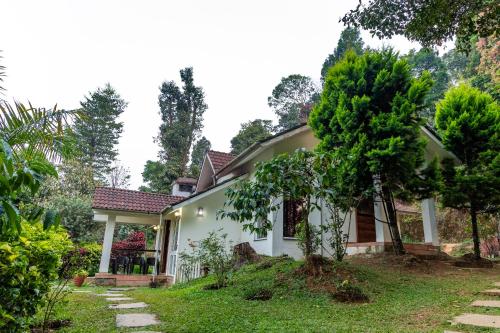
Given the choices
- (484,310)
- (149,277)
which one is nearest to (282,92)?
(149,277)

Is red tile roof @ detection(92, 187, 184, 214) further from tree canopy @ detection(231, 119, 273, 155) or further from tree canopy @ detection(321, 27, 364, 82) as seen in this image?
tree canopy @ detection(321, 27, 364, 82)

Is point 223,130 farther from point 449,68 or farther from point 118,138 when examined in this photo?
point 449,68

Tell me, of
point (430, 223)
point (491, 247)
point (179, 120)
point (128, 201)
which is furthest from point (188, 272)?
point (179, 120)

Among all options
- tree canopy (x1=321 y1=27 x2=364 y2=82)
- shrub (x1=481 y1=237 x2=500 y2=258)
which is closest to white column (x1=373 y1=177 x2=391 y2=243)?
shrub (x1=481 y1=237 x2=500 y2=258)

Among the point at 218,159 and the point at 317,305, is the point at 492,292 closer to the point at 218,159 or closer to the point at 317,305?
the point at 317,305

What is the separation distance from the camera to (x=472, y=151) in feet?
30.2

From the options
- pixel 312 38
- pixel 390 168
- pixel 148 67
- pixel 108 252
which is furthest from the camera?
pixel 148 67

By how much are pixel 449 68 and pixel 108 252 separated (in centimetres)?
4033

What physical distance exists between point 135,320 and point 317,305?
282 centimetres

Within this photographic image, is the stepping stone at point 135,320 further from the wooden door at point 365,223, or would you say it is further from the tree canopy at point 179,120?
the tree canopy at point 179,120

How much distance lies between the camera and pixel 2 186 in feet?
4.33

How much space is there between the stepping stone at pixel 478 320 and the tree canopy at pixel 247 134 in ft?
79.7

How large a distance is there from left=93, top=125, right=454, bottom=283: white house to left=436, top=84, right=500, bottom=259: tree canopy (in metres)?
0.76

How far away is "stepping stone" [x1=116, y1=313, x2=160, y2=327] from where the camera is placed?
13.8 feet
